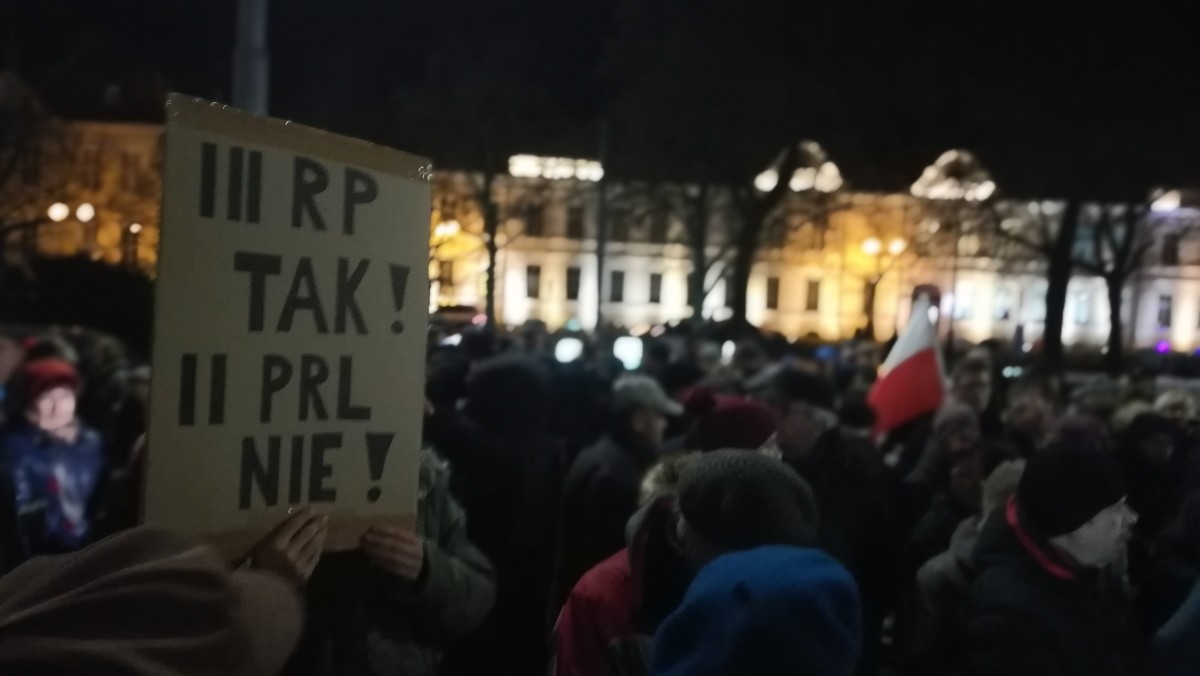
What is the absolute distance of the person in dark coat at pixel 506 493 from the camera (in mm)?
5066

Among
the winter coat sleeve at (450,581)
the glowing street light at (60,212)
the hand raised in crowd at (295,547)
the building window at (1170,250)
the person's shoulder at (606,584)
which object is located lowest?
the winter coat sleeve at (450,581)

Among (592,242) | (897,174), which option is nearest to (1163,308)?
(897,174)

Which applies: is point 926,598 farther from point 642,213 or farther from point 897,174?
point 897,174

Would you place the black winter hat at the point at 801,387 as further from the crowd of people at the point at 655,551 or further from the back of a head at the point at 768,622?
the back of a head at the point at 768,622

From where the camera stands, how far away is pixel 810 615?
1793 mm

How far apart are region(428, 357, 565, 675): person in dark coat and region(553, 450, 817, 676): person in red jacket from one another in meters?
2.00

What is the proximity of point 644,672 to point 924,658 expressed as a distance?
171 cm

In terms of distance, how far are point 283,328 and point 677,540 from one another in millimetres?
981

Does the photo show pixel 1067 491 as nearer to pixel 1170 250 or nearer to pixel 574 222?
pixel 574 222

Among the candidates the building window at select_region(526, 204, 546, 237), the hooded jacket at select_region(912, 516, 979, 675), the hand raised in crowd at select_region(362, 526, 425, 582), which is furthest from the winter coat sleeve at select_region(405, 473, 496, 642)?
the building window at select_region(526, 204, 546, 237)

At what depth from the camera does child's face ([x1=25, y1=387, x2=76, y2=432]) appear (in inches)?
218

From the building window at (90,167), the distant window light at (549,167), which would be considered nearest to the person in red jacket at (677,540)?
the building window at (90,167)

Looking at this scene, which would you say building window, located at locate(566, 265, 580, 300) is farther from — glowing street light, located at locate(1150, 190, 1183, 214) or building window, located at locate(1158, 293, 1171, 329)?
building window, located at locate(1158, 293, 1171, 329)

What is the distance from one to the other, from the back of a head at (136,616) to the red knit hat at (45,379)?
13.8ft
